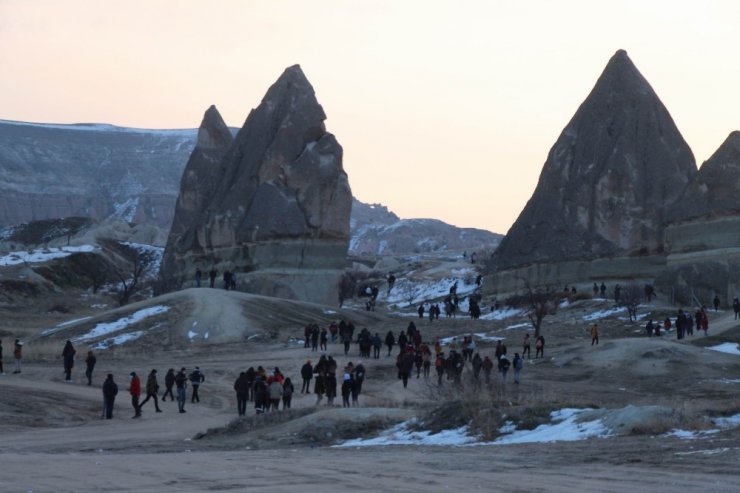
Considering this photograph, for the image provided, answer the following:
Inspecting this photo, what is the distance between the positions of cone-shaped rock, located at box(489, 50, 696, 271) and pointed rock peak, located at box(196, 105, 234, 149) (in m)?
19.6

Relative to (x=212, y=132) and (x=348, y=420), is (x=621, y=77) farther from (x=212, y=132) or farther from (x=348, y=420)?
(x=348, y=420)

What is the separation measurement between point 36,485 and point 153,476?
163 centimetres

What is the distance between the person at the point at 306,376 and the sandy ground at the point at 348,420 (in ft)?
1.84

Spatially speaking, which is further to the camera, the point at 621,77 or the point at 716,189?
the point at 621,77

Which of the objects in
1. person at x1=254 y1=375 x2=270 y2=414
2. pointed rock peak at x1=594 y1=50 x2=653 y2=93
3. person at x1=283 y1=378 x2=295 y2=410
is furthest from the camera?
pointed rock peak at x1=594 y1=50 x2=653 y2=93

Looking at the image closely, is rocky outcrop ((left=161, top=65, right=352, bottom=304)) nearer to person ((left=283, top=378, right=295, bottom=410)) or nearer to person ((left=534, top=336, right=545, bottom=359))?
person ((left=534, top=336, right=545, bottom=359))

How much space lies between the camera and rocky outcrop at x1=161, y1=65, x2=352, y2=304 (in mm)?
65500

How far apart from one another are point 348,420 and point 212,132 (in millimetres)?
63070

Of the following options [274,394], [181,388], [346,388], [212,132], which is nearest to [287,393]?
[274,394]

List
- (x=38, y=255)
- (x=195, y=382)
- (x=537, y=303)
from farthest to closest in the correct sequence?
1. (x=38, y=255)
2. (x=537, y=303)
3. (x=195, y=382)

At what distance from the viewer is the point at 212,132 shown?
277 ft

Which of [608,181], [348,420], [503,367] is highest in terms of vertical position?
[608,181]

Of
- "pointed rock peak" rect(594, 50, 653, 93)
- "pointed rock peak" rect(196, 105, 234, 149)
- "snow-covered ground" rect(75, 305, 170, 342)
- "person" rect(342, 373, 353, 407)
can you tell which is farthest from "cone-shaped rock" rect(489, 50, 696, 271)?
"person" rect(342, 373, 353, 407)

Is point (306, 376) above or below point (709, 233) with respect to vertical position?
below
